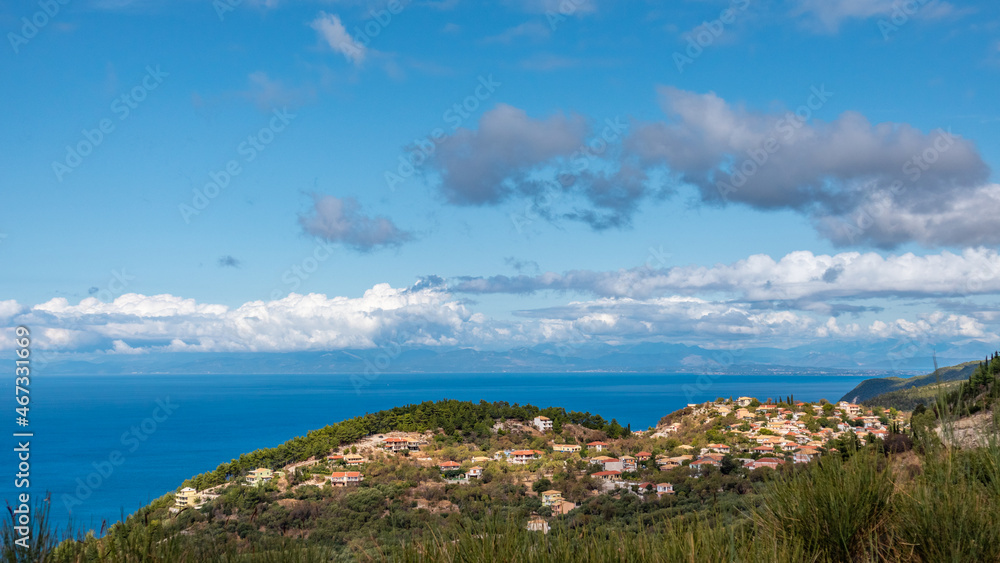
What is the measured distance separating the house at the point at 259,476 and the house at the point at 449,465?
8186 mm

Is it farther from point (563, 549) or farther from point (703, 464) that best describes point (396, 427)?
point (563, 549)

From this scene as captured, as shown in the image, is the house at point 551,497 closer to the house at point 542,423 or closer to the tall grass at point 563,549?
the house at point 542,423

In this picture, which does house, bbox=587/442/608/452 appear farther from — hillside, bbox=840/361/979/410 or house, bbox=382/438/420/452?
hillside, bbox=840/361/979/410

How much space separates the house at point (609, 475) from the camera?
27.5 m

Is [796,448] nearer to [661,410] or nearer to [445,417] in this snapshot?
[445,417]

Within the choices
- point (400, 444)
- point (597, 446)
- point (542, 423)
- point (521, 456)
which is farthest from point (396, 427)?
point (597, 446)

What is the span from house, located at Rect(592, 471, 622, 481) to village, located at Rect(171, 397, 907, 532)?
45 millimetres

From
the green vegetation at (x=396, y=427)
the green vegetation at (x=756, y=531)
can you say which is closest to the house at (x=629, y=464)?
the green vegetation at (x=396, y=427)

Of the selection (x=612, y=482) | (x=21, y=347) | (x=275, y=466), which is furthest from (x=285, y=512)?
(x=21, y=347)

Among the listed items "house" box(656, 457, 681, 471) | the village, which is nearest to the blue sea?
the village

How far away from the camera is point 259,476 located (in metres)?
30.2

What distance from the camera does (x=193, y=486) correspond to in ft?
104

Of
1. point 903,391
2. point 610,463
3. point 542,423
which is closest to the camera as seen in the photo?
point 610,463

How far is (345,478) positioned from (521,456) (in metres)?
8.92
